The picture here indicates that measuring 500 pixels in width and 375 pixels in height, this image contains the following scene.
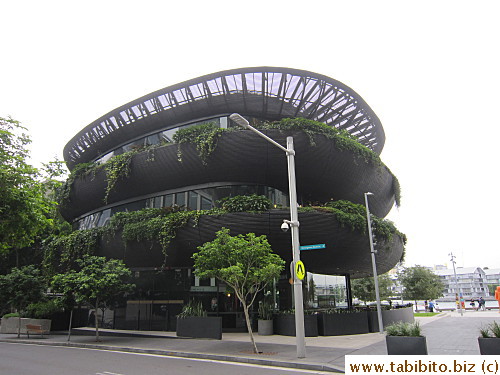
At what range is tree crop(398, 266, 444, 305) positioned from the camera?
1517 inches

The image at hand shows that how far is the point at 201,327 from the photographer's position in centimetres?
1716

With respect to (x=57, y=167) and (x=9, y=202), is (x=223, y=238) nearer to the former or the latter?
(x=9, y=202)

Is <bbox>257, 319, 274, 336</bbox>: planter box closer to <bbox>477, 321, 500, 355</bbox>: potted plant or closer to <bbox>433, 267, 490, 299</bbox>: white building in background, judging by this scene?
<bbox>477, 321, 500, 355</bbox>: potted plant

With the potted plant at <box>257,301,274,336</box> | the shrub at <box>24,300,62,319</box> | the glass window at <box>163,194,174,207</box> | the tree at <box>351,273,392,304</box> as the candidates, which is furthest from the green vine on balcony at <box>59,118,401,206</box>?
the tree at <box>351,273,392,304</box>

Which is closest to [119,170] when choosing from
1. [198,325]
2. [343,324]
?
[198,325]

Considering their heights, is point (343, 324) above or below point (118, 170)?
below

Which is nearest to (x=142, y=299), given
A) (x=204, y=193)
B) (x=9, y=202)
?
(x=204, y=193)

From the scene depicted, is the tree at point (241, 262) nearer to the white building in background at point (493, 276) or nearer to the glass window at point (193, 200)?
the glass window at point (193, 200)

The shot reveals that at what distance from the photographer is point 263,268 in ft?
42.2

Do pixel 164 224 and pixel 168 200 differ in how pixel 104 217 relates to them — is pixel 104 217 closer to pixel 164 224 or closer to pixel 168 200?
pixel 168 200

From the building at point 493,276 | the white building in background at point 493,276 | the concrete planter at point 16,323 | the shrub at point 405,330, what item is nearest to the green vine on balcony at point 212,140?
the concrete planter at point 16,323

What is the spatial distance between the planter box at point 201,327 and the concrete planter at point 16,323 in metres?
9.96

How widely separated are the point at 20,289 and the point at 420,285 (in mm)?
37899

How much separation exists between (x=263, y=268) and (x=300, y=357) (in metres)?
3.21
